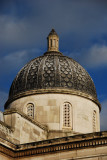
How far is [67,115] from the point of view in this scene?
2889cm

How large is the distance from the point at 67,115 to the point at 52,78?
315 cm

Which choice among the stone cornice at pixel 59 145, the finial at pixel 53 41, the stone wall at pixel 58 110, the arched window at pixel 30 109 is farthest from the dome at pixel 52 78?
the stone cornice at pixel 59 145

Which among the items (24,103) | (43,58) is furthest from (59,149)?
(43,58)

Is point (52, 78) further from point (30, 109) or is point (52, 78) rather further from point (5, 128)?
point (5, 128)

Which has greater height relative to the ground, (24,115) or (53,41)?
(53,41)

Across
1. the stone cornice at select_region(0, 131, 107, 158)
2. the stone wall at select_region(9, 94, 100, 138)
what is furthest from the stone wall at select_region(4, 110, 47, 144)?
the stone wall at select_region(9, 94, 100, 138)

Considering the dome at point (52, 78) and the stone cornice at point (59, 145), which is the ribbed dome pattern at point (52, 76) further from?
the stone cornice at point (59, 145)

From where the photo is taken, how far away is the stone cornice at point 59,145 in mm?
19103

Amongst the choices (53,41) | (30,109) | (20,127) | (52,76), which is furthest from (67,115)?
(53,41)

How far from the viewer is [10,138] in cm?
2245

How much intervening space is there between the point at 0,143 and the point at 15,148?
1465 millimetres

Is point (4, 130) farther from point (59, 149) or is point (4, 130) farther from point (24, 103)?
point (24, 103)

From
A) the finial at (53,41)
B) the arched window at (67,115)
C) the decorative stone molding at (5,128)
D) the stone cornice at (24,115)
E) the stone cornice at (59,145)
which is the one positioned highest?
the finial at (53,41)

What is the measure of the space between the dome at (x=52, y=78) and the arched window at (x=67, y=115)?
109 cm
